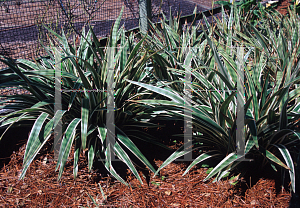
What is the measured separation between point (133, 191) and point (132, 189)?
2cm

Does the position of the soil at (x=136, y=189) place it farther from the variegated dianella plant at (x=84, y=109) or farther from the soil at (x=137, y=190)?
the variegated dianella plant at (x=84, y=109)

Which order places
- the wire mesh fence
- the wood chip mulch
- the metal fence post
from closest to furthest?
the wood chip mulch < the metal fence post < the wire mesh fence

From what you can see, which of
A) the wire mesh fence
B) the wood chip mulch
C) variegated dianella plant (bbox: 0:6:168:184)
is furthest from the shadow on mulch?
the wire mesh fence

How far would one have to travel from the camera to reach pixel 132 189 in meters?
1.82

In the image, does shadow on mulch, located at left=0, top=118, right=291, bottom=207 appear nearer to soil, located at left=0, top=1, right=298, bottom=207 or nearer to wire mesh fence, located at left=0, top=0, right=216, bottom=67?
soil, located at left=0, top=1, right=298, bottom=207

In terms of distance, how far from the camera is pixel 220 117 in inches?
68.7

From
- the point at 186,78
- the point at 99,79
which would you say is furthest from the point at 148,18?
the point at 99,79

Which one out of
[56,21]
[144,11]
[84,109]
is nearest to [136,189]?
[84,109]

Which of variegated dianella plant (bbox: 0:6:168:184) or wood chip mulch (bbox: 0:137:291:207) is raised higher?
variegated dianella plant (bbox: 0:6:168:184)

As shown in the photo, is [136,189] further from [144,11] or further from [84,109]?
[144,11]

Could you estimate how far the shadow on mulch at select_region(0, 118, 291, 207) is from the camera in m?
1.71

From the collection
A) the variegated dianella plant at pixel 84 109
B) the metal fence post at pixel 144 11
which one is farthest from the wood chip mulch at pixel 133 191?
the metal fence post at pixel 144 11

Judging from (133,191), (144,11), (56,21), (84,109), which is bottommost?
(133,191)

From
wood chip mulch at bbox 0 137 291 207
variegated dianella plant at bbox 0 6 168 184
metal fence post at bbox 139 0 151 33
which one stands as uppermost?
metal fence post at bbox 139 0 151 33
